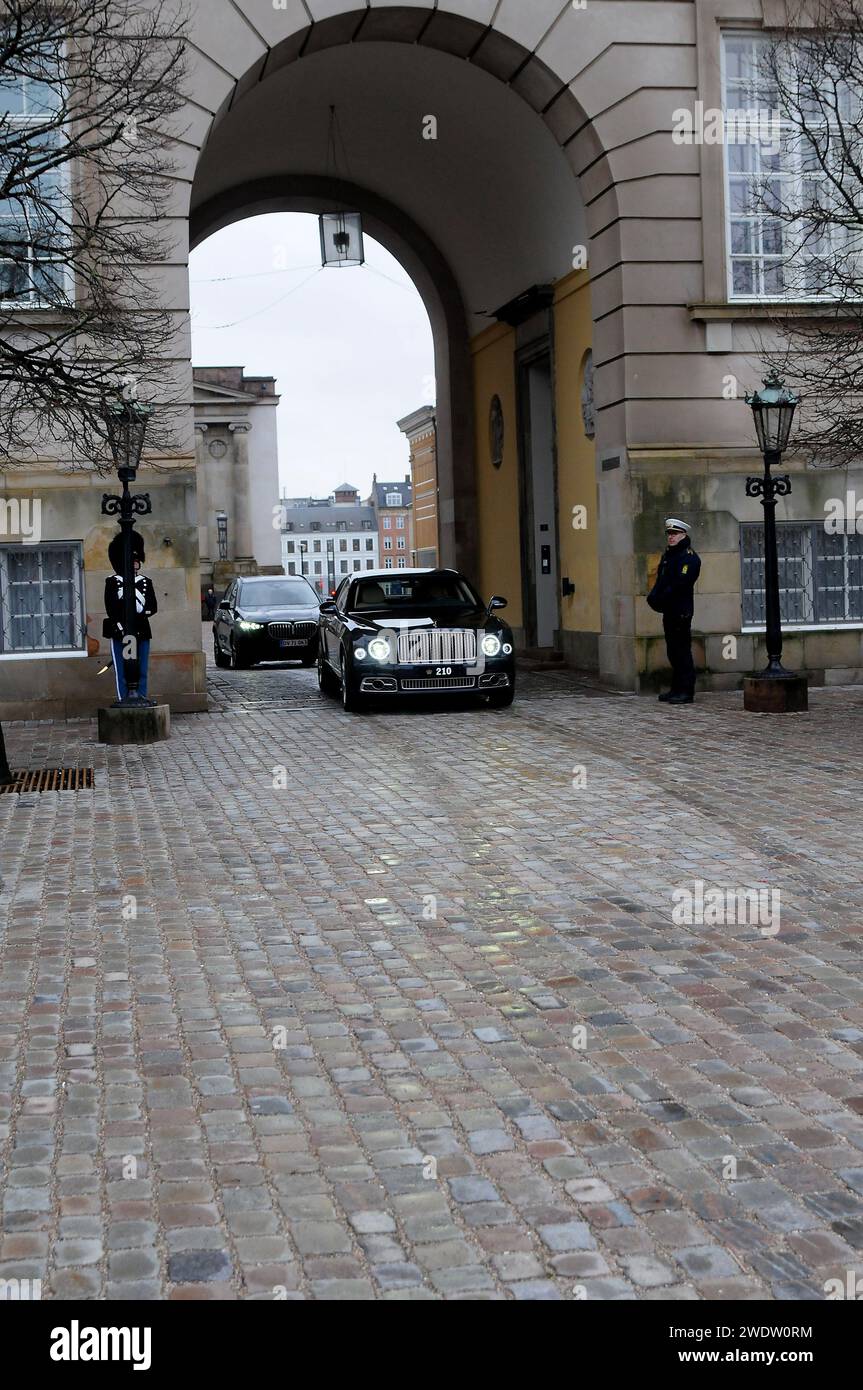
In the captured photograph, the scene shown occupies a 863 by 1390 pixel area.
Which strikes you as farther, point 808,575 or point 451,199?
point 451,199

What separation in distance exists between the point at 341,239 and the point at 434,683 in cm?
1001

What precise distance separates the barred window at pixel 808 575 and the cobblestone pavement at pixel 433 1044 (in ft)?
26.0

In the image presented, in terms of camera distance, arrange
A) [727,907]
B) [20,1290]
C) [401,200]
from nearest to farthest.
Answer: [20,1290] < [727,907] < [401,200]

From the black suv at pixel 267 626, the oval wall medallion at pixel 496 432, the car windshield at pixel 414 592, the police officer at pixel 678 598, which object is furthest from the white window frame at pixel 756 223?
the black suv at pixel 267 626

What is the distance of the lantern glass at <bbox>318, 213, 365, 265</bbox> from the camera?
78.8ft

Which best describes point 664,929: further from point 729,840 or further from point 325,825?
point 325,825

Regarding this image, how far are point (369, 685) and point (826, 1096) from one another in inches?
483

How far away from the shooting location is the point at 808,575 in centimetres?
1966

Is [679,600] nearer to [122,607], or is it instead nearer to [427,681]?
[427,681]

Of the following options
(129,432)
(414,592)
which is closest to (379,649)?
(414,592)

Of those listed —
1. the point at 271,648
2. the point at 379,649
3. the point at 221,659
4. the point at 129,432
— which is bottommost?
the point at 221,659

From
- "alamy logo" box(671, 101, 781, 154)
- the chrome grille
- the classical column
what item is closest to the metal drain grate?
"alamy logo" box(671, 101, 781, 154)

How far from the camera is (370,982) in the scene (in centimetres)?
671
